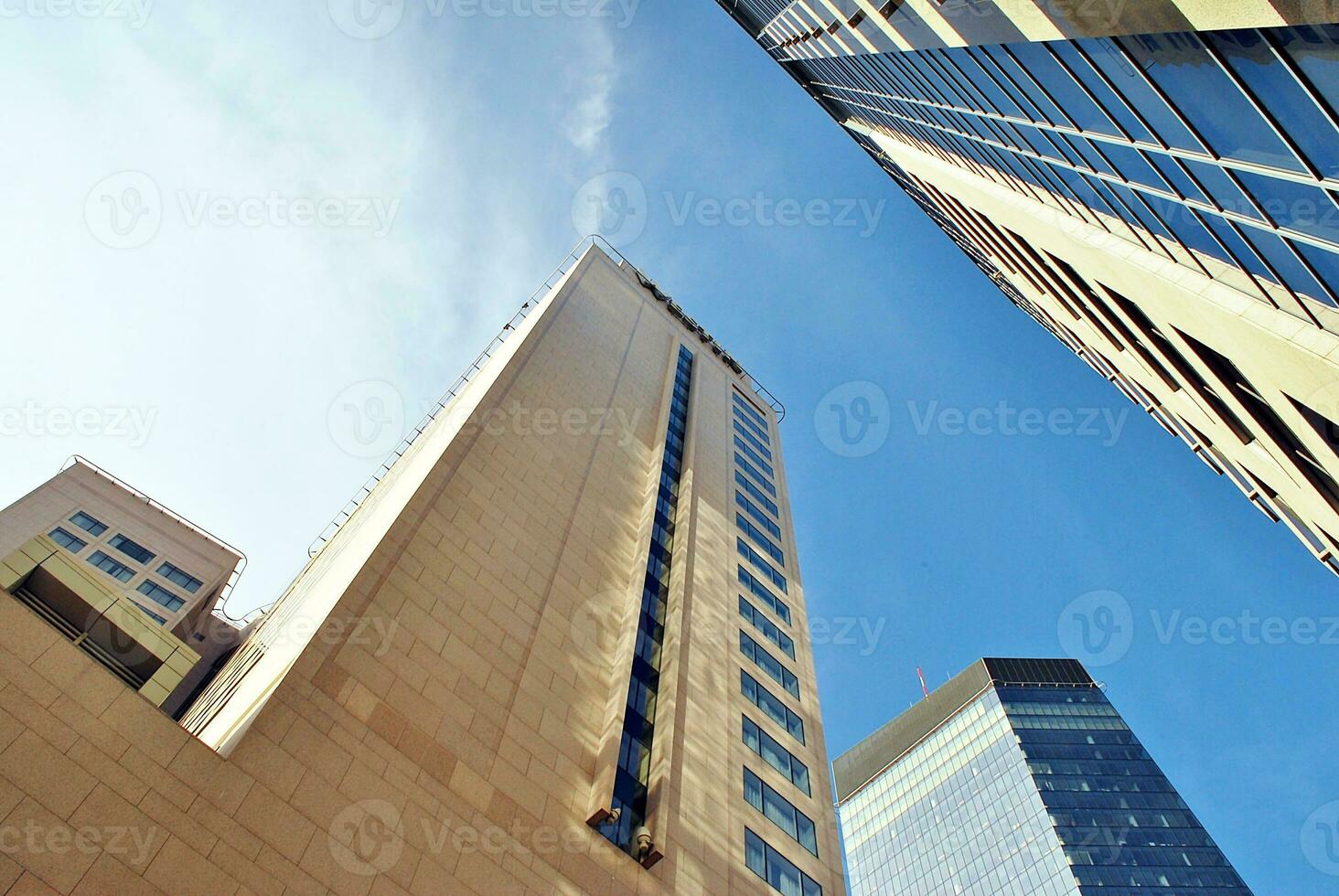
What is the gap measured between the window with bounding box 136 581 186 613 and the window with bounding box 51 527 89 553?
13.6 feet

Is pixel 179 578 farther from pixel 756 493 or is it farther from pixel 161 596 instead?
pixel 756 493

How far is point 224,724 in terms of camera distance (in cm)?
1791

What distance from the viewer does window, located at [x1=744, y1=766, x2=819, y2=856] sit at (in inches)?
1032

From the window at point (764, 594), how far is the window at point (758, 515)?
705 cm

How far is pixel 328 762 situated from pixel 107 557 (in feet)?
142

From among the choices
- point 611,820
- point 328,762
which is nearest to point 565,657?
point 611,820

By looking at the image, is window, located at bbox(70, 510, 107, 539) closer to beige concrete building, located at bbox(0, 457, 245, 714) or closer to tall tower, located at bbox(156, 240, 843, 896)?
beige concrete building, located at bbox(0, 457, 245, 714)

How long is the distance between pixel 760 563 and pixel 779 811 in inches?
630

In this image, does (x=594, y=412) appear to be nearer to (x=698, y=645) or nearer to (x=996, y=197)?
(x=698, y=645)

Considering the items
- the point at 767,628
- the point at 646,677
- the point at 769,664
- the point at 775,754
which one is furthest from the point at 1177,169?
the point at 767,628

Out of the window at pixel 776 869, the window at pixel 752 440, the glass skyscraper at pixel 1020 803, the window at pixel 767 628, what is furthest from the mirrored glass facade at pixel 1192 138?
the glass skyscraper at pixel 1020 803

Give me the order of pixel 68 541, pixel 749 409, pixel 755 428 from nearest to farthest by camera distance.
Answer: pixel 68 541, pixel 755 428, pixel 749 409

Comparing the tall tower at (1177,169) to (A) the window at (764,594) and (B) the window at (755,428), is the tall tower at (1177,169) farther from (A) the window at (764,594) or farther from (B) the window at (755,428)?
(B) the window at (755,428)

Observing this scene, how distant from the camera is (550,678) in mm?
23875
